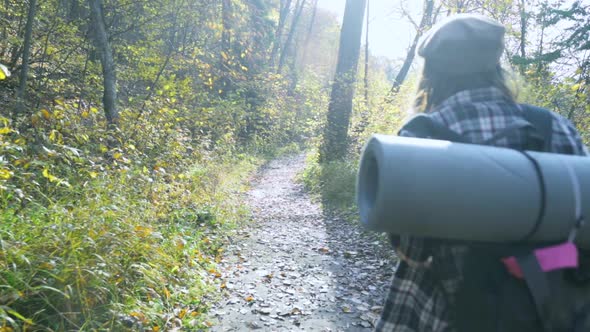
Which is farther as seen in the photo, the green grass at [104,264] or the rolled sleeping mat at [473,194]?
the green grass at [104,264]

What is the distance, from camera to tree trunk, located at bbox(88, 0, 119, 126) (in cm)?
684

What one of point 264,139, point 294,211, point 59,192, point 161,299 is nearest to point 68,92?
point 59,192

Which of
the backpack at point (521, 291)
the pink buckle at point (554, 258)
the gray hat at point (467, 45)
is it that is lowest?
the backpack at point (521, 291)

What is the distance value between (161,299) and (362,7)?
10650 millimetres

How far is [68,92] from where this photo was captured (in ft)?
26.8

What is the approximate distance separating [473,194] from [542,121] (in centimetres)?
55

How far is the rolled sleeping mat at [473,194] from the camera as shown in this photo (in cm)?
111

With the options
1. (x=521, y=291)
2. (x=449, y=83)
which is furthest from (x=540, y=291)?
(x=449, y=83)

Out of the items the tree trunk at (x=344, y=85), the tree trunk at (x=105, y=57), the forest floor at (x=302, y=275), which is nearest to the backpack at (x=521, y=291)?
the forest floor at (x=302, y=275)

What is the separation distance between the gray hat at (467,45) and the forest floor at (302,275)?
9.82 ft

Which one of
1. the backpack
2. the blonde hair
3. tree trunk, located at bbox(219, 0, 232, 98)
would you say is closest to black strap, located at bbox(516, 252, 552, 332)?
the backpack

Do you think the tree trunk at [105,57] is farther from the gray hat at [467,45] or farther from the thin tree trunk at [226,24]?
the gray hat at [467,45]

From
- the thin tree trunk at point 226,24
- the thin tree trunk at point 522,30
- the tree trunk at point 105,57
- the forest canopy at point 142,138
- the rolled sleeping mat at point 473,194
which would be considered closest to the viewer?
the rolled sleeping mat at point 473,194

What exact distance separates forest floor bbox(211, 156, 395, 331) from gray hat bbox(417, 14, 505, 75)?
2992 mm
